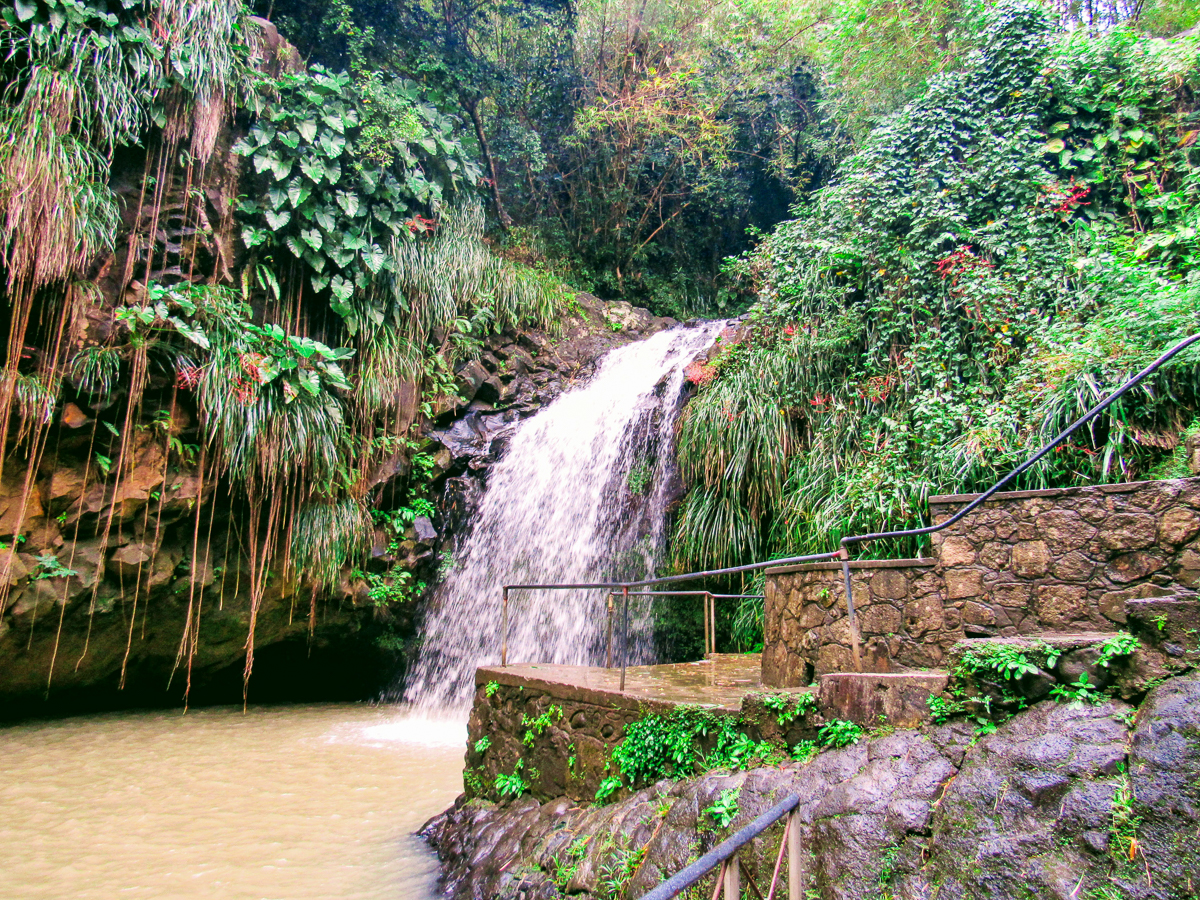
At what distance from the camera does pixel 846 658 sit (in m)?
3.88

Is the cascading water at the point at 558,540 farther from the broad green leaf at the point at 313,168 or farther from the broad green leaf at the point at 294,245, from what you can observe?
the broad green leaf at the point at 313,168

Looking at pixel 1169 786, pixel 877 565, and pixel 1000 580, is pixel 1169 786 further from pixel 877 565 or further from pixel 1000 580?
pixel 877 565

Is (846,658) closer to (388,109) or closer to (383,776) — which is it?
(383,776)

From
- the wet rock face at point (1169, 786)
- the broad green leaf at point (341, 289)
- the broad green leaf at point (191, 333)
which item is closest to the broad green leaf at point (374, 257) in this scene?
the broad green leaf at point (341, 289)

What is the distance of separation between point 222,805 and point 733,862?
201 inches

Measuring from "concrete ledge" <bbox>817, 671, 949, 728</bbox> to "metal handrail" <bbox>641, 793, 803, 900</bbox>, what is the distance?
1206 mm

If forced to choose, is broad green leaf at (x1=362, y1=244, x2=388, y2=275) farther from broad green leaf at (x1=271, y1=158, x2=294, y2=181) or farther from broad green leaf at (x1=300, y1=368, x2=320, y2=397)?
broad green leaf at (x1=300, y1=368, x2=320, y2=397)

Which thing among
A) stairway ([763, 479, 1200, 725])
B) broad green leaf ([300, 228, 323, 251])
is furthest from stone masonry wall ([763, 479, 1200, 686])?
broad green leaf ([300, 228, 323, 251])

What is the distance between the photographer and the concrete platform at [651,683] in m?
3.68

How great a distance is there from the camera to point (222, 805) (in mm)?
5035

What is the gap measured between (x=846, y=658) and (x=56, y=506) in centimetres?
709

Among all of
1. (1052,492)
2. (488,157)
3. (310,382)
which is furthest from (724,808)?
(488,157)

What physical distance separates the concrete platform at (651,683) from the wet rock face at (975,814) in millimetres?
526

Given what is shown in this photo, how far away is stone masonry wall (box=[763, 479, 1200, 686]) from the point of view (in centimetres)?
298
